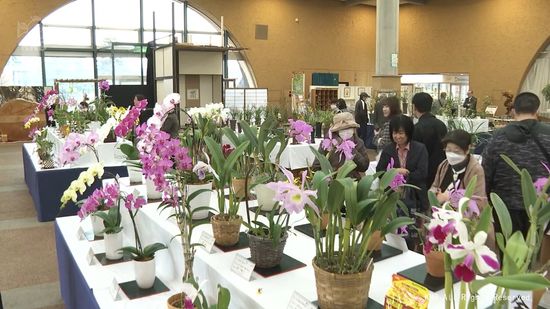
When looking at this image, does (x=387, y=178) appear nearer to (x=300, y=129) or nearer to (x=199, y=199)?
(x=300, y=129)

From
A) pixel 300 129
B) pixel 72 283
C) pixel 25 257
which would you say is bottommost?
pixel 25 257

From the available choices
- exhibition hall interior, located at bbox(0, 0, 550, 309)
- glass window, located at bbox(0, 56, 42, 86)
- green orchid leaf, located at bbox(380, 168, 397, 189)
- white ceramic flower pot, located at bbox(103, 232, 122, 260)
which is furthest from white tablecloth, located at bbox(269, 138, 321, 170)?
glass window, located at bbox(0, 56, 42, 86)

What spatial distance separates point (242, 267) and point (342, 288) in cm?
49

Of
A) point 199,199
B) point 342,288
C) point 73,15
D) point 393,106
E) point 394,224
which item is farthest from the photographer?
point 73,15

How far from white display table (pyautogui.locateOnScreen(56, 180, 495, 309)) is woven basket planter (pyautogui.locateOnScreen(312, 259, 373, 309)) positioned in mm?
180

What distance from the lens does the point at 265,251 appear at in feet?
5.60

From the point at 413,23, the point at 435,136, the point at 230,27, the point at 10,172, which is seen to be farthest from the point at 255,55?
the point at 435,136

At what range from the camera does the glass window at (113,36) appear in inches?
546

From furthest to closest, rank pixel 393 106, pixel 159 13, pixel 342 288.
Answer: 1. pixel 159 13
2. pixel 393 106
3. pixel 342 288

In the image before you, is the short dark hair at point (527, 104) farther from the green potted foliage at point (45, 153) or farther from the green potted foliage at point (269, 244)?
the green potted foliage at point (45, 153)

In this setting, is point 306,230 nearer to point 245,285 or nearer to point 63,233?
point 245,285

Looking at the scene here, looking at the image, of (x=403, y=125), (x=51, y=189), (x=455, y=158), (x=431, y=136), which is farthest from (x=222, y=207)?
(x=51, y=189)

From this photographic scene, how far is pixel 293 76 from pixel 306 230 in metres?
14.7

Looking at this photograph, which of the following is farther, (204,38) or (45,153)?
(204,38)
